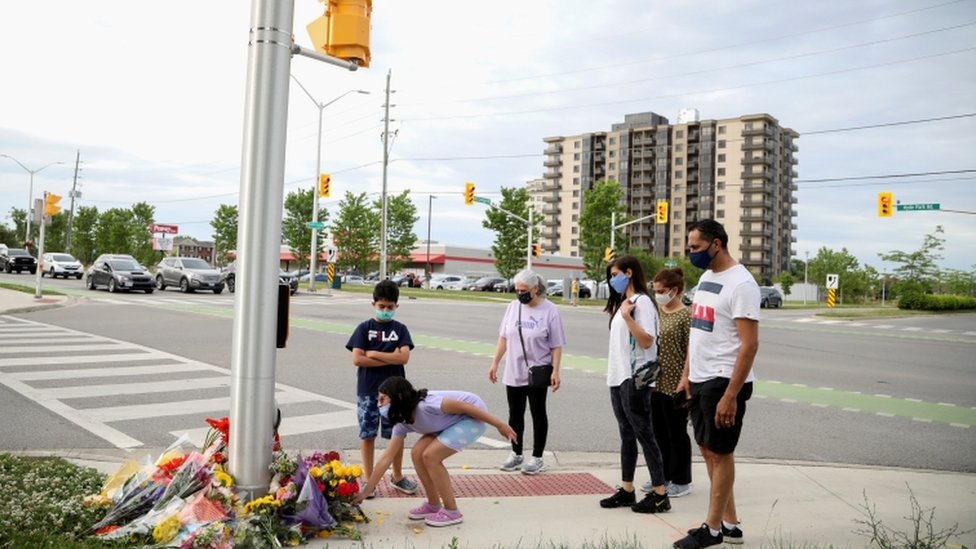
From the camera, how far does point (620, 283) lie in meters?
5.75

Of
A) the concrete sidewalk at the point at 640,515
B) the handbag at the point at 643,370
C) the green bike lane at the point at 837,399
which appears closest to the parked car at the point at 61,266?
the green bike lane at the point at 837,399

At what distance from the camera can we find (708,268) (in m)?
4.85

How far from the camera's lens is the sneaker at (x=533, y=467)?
20.7 ft

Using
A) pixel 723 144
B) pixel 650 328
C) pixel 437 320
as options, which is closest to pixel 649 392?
pixel 650 328

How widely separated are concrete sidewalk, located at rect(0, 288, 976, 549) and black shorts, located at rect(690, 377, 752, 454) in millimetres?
683

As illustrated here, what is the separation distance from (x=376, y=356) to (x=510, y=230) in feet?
192

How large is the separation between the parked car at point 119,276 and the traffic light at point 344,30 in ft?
105

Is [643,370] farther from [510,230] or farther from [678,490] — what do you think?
[510,230]

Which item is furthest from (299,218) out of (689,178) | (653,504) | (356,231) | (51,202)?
(689,178)

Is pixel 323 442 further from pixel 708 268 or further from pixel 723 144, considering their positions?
pixel 723 144

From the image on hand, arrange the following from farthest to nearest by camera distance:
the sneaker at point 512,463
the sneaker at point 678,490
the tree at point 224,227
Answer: the tree at point 224,227 → the sneaker at point 512,463 → the sneaker at point 678,490

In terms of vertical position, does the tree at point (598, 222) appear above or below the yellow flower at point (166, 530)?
above

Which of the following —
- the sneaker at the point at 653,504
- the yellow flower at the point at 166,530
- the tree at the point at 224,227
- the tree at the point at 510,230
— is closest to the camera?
the yellow flower at the point at 166,530

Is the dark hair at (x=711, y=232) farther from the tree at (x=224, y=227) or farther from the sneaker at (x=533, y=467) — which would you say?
the tree at (x=224, y=227)
